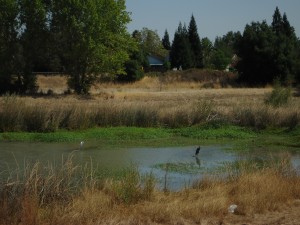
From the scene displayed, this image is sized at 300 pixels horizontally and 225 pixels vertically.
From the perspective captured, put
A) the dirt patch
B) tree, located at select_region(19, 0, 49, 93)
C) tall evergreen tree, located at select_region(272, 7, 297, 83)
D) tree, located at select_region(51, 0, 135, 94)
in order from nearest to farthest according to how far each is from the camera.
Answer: the dirt patch, tree, located at select_region(51, 0, 135, 94), tree, located at select_region(19, 0, 49, 93), tall evergreen tree, located at select_region(272, 7, 297, 83)

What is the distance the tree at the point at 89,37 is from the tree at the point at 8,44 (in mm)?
3900

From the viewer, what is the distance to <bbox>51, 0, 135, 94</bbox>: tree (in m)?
46.0

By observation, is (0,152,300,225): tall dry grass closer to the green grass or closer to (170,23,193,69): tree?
the green grass

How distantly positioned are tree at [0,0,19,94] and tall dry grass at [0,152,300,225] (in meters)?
39.2

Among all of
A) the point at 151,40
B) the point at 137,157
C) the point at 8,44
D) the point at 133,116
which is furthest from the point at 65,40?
the point at 151,40

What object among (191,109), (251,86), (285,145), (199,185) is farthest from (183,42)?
(199,185)

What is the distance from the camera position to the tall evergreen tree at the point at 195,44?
309 feet

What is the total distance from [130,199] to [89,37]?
36399 mm

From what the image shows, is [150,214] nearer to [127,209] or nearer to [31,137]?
[127,209]

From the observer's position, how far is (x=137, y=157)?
2012 centimetres

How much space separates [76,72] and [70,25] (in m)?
4.95

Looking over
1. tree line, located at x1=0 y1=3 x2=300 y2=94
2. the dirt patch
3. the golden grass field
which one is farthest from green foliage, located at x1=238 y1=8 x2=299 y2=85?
the dirt patch

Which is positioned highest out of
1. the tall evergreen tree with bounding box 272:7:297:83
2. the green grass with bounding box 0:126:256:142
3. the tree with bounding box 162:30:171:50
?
the tree with bounding box 162:30:171:50

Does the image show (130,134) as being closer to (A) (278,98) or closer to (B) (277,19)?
(A) (278,98)
